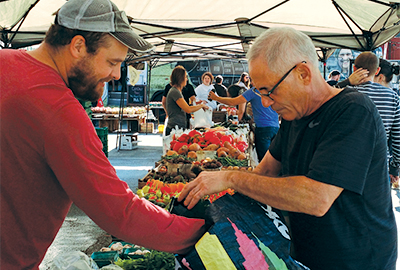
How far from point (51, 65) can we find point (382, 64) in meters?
4.53

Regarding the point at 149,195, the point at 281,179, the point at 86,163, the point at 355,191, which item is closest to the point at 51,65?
the point at 86,163

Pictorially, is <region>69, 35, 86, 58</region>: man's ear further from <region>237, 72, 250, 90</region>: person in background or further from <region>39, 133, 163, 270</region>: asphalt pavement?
<region>237, 72, 250, 90</region>: person in background

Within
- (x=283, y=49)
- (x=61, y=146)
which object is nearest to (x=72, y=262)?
A: (x=61, y=146)

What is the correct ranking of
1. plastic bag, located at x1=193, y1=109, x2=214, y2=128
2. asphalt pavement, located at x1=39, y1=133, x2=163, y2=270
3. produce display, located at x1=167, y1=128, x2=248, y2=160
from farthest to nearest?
1. plastic bag, located at x1=193, y1=109, x2=214, y2=128
2. produce display, located at x1=167, y1=128, x2=248, y2=160
3. asphalt pavement, located at x1=39, y1=133, x2=163, y2=270

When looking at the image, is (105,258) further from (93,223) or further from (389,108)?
(389,108)

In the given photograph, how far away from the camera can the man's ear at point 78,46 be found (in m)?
1.23

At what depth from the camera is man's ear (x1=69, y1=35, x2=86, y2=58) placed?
4.04 ft

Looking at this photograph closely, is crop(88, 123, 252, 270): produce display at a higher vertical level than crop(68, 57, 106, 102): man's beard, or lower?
lower

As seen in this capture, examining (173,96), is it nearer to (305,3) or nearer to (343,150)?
(305,3)

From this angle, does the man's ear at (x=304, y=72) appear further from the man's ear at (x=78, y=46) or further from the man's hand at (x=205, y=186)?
the man's ear at (x=78, y=46)

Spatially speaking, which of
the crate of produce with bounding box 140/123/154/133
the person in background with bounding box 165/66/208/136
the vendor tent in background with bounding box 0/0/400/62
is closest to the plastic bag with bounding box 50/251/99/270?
the vendor tent in background with bounding box 0/0/400/62

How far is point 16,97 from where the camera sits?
1070 millimetres

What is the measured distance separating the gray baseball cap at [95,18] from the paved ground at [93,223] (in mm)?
1250

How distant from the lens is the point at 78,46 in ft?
4.09
